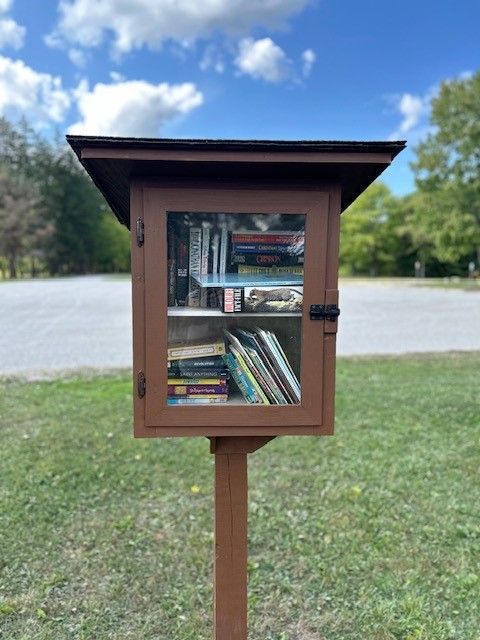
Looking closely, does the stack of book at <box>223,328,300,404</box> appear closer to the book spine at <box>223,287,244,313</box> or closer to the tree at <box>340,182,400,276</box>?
the book spine at <box>223,287,244,313</box>

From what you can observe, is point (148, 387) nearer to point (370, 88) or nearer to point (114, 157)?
point (114, 157)

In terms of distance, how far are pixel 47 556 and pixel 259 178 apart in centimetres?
222

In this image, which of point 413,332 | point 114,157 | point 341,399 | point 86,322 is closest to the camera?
point 114,157

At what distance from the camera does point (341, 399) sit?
4992 millimetres

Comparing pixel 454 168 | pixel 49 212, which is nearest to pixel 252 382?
pixel 454 168

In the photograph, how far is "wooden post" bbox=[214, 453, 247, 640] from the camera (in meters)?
1.57

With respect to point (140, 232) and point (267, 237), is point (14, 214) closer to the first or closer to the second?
point (140, 232)

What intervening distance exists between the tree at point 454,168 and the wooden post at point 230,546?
24.5m

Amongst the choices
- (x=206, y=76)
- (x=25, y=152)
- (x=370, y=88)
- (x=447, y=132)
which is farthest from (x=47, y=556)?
(x=25, y=152)

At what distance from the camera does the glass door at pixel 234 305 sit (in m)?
1.32

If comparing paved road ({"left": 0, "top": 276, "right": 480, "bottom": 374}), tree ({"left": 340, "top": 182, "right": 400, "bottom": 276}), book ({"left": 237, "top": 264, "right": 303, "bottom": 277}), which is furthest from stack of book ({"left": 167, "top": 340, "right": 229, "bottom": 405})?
tree ({"left": 340, "top": 182, "right": 400, "bottom": 276})

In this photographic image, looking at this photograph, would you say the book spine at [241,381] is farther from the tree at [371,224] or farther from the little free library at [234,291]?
the tree at [371,224]

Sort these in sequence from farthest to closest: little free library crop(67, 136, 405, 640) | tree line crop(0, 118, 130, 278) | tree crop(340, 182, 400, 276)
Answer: tree crop(340, 182, 400, 276) → tree line crop(0, 118, 130, 278) → little free library crop(67, 136, 405, 640)

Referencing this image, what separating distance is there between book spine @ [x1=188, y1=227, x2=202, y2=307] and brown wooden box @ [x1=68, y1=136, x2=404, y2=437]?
0.09 ft
